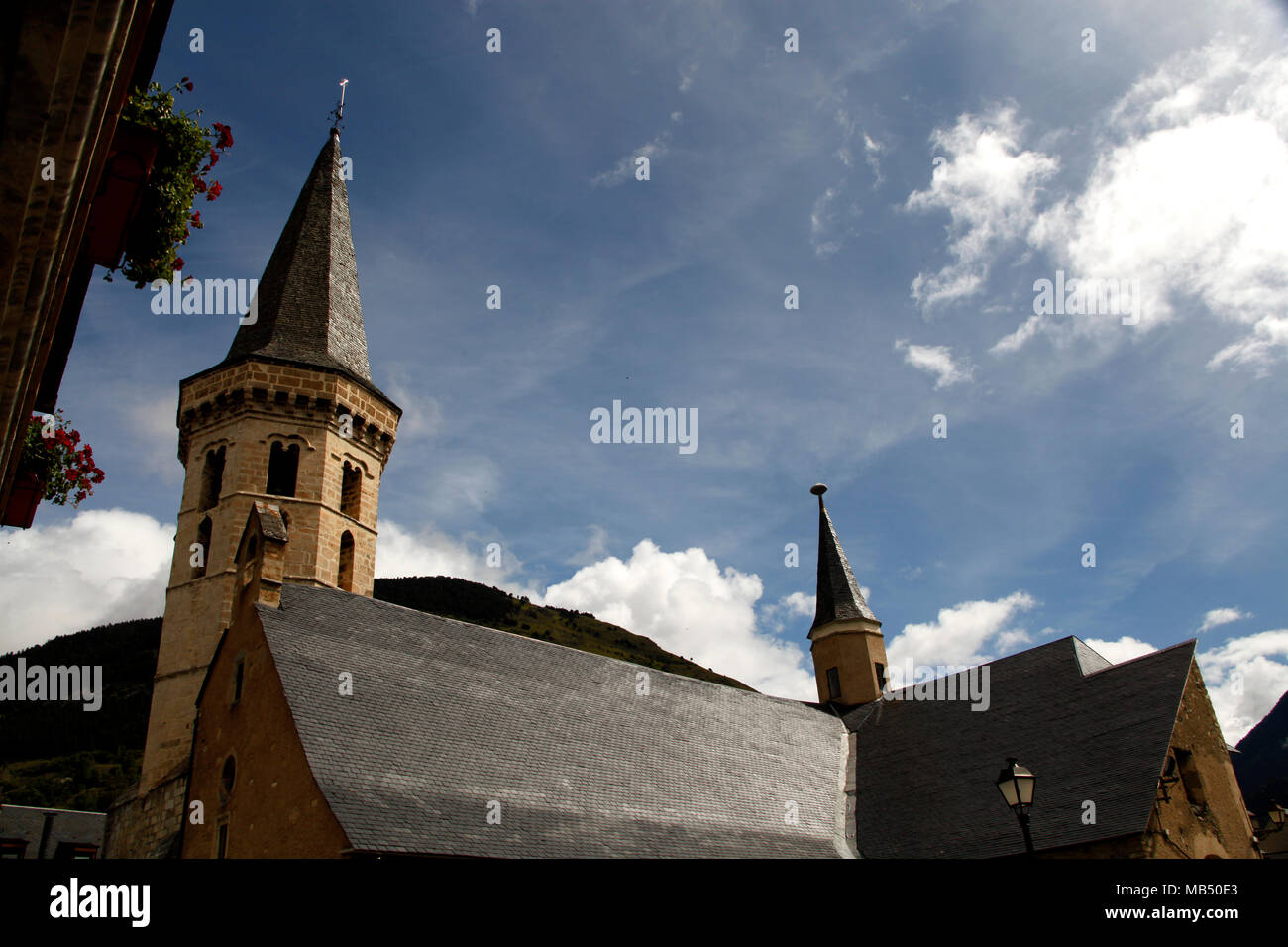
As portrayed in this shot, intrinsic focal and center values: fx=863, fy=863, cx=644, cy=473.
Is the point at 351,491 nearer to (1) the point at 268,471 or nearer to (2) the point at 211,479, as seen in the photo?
(1) the point at 268,471

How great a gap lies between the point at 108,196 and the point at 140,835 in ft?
62.5

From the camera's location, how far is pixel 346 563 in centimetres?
2567

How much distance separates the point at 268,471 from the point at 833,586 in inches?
900

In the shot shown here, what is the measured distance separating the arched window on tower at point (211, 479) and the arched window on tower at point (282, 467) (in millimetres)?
1480

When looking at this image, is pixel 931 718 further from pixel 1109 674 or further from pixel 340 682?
pixel 340 682

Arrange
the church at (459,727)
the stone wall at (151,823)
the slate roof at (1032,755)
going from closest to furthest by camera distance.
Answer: the church at (459,727)
the stone wall at (151,823)
the slate roof at (1032,755)

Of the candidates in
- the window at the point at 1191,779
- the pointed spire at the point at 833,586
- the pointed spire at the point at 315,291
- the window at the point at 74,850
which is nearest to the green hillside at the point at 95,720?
the pointed spire at the point at 833,586

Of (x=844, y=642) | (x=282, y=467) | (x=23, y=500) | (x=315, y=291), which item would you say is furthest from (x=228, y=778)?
(x=844, y=642)

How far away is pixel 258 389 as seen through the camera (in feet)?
83.9

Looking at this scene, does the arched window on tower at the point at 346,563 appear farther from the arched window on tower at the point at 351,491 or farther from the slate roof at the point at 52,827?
the slate roof at the point at 52,827

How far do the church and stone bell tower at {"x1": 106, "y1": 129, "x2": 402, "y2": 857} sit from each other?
0.08 m

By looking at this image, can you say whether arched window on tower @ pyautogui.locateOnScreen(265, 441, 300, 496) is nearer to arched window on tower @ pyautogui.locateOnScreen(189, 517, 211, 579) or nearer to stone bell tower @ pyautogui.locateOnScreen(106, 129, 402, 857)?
stone bell tower @ pyautogui.locateOnScreen(106, 129, 402, 857)

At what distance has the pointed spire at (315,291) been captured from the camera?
90.9 feet
